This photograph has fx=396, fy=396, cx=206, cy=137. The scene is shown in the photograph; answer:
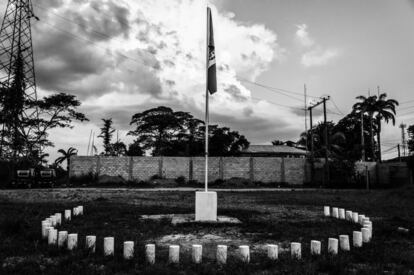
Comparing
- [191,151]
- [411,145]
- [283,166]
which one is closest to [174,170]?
[283,166]

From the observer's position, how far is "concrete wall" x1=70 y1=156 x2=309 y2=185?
111 ft

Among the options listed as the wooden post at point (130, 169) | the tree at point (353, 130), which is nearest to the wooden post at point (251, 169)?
the wooden post at point (130, 169)

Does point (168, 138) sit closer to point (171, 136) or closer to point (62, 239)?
point (171, 136)

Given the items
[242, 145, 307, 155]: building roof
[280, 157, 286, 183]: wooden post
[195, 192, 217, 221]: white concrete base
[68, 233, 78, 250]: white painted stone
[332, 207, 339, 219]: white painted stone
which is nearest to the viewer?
[68, 233, 78, 250]: white painted stone

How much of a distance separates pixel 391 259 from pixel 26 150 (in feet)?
116

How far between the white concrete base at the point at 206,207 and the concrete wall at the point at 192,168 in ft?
83.2

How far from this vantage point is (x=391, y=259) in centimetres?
552

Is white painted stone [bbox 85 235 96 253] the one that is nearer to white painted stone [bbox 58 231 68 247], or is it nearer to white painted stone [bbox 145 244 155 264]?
white painted stone [bbox 58 231 68 247]

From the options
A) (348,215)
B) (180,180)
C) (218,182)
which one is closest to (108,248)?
(348,215)

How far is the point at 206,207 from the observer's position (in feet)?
30.0

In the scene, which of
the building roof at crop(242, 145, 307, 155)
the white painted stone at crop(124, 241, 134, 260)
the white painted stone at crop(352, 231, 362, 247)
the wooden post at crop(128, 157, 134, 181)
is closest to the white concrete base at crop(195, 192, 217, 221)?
the white painted stone at crop(352, 231, 362, 247)

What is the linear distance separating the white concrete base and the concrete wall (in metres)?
25.3

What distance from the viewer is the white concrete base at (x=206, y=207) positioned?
909cm

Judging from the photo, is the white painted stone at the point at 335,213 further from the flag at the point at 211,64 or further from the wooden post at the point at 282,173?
the wooden post at the point at 282,173
